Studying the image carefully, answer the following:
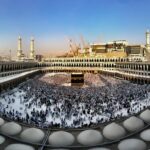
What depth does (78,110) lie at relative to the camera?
27.4 metres

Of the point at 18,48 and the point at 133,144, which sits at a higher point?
the point at 18,48

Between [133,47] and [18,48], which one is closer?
[18,48]

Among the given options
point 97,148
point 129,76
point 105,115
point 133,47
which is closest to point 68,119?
point 105,115

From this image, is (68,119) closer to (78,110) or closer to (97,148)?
(78,110)

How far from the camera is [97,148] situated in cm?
1472

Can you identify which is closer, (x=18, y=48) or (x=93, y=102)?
(x=93, y=102)

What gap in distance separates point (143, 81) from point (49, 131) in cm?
4256

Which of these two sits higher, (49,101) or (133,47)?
(133,47)

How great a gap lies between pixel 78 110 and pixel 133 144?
13.5 m

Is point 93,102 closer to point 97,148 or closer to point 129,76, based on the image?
point 97,148

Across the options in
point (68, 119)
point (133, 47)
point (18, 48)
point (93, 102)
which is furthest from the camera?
point (133, 47)

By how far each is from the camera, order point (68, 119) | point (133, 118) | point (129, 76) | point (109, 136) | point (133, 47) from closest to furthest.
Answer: point (109, 136)
point (133, 118)
point (68, 119)
point (129, 76)
point (133, 47)

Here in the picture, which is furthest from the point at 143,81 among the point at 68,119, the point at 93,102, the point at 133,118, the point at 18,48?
the point at 18,48

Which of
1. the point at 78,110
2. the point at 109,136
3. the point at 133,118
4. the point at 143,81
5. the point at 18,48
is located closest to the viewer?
the point at 109,136
